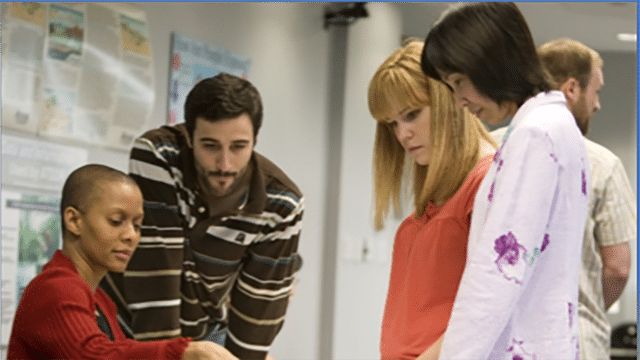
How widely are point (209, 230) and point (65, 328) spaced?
489 mm

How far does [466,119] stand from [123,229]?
1.94ft

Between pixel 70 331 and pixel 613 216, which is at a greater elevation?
pixel 613 216

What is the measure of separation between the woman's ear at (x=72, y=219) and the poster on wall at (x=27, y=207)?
2.26ft

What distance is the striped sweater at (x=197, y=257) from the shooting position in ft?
5.49

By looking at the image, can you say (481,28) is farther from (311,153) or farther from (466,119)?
(311,153)

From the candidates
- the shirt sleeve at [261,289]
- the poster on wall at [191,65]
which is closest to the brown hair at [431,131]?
the shirt sleeve at [261,289]

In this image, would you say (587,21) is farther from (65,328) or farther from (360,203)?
(65,328)

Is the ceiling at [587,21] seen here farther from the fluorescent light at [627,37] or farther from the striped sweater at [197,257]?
the striped sweater at [197,257]

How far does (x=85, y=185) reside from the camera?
1400 mm

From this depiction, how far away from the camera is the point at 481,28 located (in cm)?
122

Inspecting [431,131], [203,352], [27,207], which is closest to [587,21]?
[431,131]

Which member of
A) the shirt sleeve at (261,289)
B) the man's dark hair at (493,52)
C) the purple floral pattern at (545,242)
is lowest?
the shirt sleeve at (261,289)

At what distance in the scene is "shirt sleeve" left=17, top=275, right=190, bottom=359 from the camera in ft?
4.00

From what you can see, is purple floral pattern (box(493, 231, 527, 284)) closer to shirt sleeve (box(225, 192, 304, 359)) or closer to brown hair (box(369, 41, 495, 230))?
brown hair (box(369, 41, 495, 230))
